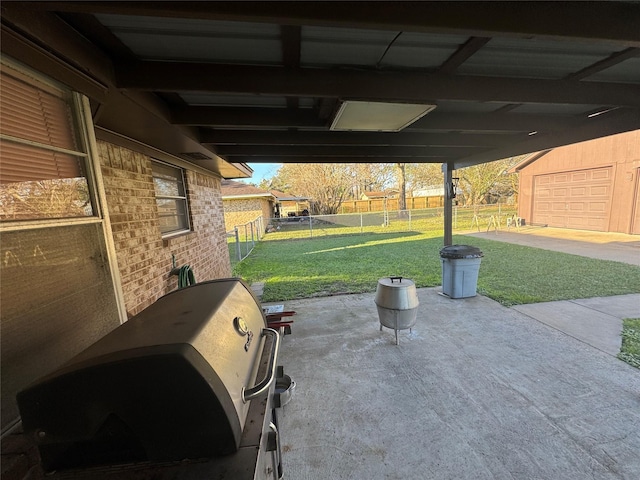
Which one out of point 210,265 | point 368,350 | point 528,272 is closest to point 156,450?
point 368,350

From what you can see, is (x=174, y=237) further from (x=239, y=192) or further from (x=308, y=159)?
(x=239, y=192)

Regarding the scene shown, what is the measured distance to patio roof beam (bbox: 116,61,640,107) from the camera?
1.98 meters

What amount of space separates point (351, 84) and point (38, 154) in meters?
2.09

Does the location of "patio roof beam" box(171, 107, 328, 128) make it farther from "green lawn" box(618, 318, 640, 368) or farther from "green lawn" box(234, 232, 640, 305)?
"green lawn" box(618, 318, 640, 368)

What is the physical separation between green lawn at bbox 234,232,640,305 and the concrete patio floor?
1910 mm

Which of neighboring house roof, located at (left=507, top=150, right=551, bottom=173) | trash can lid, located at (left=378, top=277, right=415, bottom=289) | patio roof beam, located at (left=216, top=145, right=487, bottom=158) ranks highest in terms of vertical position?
neighboring house roof, located at (left=507, top=150, right=551, bottom=173)

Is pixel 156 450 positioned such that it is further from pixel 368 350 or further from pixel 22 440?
pixel 368 350

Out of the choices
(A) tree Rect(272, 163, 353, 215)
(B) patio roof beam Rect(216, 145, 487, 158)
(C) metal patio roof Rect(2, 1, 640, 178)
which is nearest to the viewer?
(C) metal patio roof Rect(2, 1, 640, 178)

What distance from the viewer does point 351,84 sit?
85.6 inches

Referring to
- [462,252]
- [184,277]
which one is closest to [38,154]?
[184,277]

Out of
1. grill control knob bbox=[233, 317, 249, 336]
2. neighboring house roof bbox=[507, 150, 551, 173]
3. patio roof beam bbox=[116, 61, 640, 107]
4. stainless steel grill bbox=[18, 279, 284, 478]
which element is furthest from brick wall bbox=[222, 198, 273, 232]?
stainless steel grill bbox=[18, 279, 284, 478]

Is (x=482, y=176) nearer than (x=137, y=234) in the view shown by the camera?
No

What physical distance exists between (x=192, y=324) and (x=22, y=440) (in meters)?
0.84

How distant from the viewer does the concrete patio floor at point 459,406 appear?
206 cm
